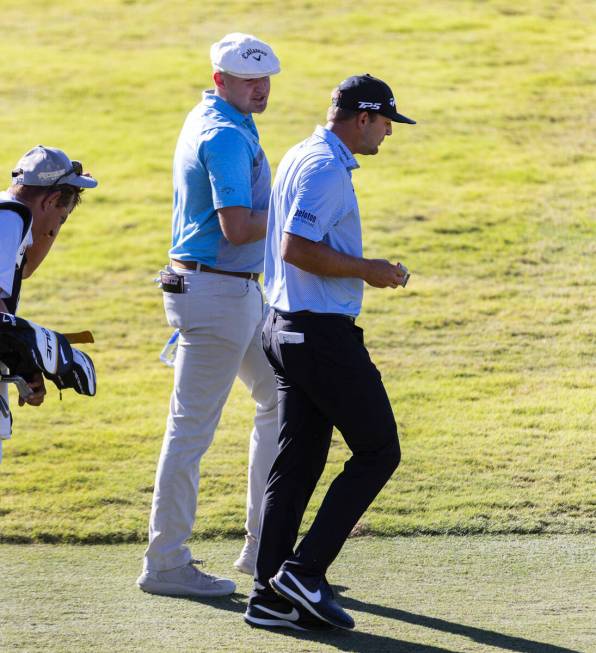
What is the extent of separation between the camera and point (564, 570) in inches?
217

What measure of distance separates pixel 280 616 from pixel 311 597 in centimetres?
20

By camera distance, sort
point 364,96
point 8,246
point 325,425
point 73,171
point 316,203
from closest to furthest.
→ point 8,246 → point 73,171 → point 316,203 → point 364,96 → point 325,425

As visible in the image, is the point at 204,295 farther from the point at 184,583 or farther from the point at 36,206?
the point at 184,583

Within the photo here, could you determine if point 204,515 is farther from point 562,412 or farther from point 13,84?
point 13,84

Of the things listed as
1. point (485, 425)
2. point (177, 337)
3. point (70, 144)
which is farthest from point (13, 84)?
point (177, 337)

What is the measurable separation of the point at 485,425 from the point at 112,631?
153 inches

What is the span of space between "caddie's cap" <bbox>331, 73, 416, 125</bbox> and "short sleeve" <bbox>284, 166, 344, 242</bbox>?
0.30 metres

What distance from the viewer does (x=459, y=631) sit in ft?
15.7

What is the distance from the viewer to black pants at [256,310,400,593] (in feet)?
15.5

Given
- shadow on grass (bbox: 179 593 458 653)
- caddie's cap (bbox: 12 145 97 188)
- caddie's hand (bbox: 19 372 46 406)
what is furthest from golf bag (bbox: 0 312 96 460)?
shadow on grass (bbox: 179 593 458 653)

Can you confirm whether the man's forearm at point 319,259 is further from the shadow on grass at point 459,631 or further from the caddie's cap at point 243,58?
the shadow on grass at point 459,631

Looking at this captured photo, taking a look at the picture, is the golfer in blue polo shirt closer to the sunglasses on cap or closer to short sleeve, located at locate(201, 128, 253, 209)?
short sleeve, located at locate(201, 128, 253, 209)

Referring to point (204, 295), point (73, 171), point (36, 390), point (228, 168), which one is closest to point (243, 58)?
point (228, 168)

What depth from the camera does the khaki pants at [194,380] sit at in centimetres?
531
